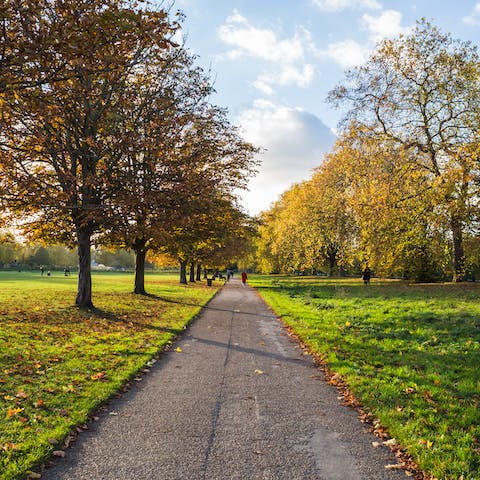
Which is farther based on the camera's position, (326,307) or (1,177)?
(326,307)

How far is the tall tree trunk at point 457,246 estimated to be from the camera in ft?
71.9

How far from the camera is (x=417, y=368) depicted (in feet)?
25.9

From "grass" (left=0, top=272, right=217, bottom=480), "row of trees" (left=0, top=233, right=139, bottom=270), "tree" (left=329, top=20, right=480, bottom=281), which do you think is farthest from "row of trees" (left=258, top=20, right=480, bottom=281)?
"row of trees" (left=0, top=233, right=139, bottom=270)

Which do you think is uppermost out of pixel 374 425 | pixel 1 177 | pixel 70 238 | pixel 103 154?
pixel 103 154

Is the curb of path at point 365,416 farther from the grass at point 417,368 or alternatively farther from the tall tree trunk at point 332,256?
the tall tree trunk at point 332,256

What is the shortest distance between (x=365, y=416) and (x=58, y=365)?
5437 millimetres

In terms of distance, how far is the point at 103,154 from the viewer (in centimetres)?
1471

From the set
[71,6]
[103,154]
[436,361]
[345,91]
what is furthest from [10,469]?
[345,91]

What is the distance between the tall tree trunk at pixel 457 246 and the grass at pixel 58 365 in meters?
15.2

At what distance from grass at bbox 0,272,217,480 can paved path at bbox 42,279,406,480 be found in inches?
13.3

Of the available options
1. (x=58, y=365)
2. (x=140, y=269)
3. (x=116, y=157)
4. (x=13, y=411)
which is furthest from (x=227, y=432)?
(x=140, y=269)

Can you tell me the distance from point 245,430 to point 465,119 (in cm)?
2354

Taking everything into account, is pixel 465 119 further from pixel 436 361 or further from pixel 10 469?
pixel 10 469

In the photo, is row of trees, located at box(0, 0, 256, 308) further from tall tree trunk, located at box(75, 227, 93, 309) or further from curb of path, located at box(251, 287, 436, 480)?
curb of path, located at box(251, 287, 436, 480)
